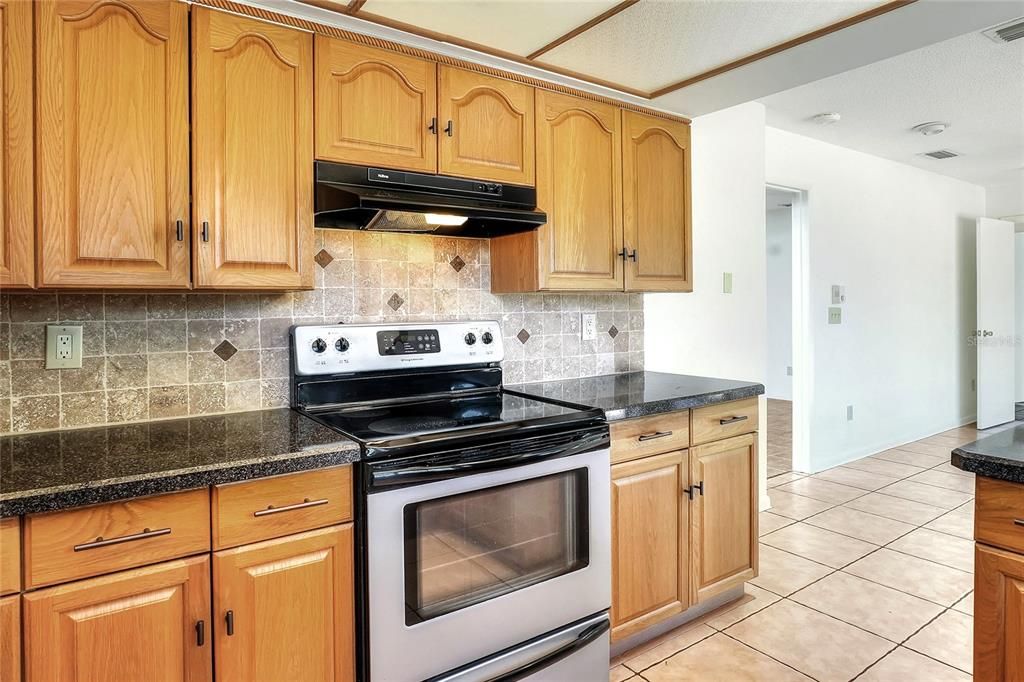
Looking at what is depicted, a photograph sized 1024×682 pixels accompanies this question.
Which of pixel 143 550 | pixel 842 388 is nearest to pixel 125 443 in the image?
pixel 143 550

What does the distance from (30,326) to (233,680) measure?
1098mm

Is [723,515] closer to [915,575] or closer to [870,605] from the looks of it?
[870,605]

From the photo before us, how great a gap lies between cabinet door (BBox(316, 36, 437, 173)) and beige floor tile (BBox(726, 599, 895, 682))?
2087 millimetres

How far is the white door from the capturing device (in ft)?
19.0

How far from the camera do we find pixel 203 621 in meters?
1.38

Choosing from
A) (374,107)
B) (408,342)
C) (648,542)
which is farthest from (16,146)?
(648,542)

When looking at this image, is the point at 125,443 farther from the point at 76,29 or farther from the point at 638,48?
the point at 638,48

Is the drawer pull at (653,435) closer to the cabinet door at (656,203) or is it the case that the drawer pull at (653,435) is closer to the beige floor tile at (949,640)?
the cabinet door at (656,203)

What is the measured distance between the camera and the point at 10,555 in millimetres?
1184

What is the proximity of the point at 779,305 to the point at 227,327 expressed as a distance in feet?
22.9

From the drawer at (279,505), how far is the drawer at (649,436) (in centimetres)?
93

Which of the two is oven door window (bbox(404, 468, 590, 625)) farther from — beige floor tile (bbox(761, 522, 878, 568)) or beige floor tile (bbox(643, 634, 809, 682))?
beige floor tile (bbox(761, 522, 878, 568))

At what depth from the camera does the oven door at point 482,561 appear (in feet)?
5.17

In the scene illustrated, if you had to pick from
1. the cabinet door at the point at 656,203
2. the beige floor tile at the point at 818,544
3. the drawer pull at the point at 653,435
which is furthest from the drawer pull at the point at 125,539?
the beige floor tile at the point at 818,544
